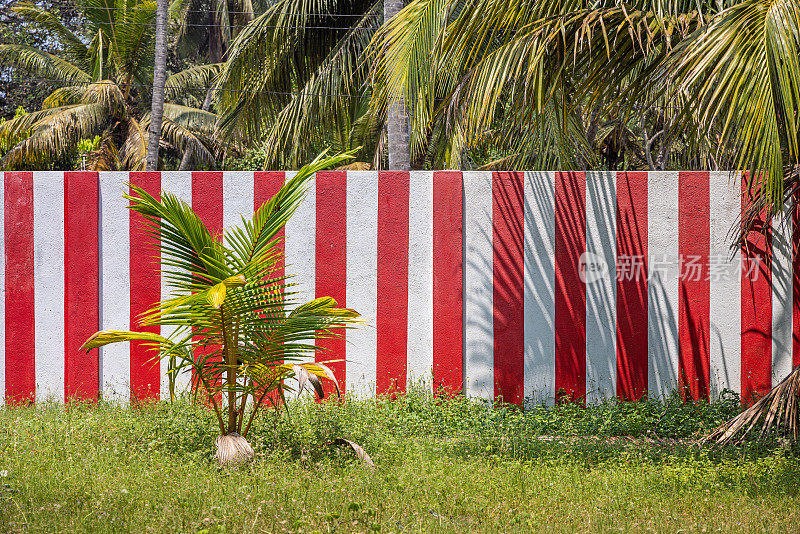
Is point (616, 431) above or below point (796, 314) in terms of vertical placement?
below

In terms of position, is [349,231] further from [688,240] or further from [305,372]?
[688,240]

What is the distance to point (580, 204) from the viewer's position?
19.0 ft

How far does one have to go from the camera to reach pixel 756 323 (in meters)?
5.77

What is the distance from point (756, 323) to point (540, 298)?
6.13ft

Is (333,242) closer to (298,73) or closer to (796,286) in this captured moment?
(796,286)

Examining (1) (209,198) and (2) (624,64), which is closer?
(2) (624,64)

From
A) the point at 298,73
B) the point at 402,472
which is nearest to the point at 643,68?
the point at 402,472

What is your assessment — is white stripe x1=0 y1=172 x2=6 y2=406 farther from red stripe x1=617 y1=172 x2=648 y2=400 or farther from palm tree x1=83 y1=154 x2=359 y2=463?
red stripe x1=617 y1=172 x2=648 y2=400

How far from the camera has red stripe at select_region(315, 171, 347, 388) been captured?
5777mm

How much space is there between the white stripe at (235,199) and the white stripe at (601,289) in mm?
2926

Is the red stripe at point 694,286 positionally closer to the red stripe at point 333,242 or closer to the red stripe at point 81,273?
the red stripe at point 333,242

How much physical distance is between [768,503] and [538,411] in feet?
6.70

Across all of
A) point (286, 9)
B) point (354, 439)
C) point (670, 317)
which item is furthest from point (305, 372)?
point (286, 9)

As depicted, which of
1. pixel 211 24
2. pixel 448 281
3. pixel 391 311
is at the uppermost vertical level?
pixel 211 24
